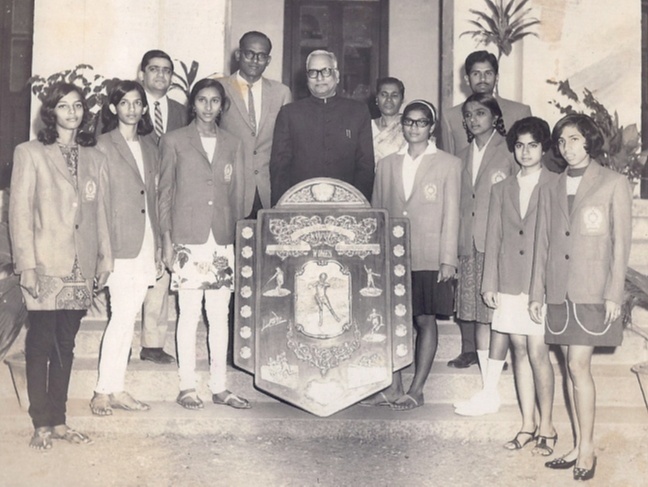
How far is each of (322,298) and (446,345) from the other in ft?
4.17

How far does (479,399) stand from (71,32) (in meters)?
4.39

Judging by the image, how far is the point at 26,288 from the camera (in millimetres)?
3719

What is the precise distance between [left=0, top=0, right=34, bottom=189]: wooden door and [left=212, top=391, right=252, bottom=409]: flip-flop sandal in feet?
13.4

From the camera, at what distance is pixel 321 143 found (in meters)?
4.30

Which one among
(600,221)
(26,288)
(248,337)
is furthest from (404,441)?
(26,288)

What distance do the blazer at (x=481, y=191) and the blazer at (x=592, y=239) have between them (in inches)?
A: 24.8

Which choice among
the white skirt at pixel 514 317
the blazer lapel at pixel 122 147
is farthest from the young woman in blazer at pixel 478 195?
the blazer lapel at pixel 122 147

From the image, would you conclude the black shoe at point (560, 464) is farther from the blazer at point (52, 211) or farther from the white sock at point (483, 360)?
the blazer at point (52, 211)

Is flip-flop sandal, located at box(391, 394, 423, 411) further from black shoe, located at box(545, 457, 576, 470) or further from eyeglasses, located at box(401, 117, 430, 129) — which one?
eyeglasses, located at box(401, 117, 430, 129)

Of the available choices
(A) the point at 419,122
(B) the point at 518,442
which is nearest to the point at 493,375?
(B) the point at 518,442

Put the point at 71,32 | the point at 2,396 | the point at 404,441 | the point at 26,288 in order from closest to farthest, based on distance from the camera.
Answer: the point at 26,288
the point at 404,441
the point at 2,396
the point at 71,32

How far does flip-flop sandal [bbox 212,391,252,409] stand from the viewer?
4.19 meters

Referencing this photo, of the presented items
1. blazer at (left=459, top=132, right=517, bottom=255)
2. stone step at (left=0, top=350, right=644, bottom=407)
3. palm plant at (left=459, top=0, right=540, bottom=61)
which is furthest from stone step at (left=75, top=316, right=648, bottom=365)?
palm plant at (left=459, top=0, right=540, bottom=61)

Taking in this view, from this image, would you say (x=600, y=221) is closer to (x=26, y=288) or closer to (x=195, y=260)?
(x=195, y=260)
